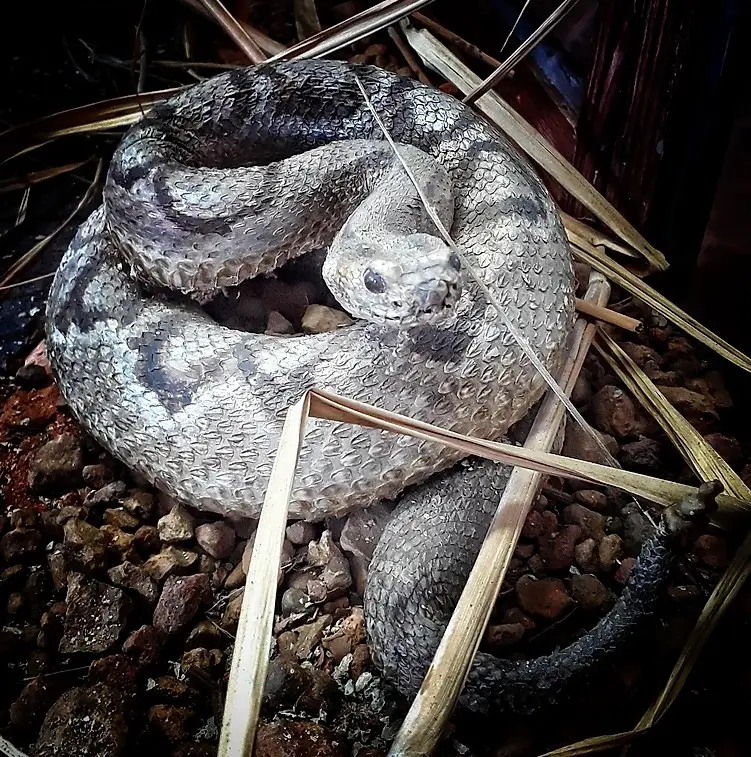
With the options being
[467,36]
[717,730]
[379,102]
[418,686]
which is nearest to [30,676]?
[418,686]

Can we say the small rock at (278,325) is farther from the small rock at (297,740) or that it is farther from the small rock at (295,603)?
the small rock at (297,740)

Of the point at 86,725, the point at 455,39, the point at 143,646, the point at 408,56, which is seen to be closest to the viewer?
the point at 86,725

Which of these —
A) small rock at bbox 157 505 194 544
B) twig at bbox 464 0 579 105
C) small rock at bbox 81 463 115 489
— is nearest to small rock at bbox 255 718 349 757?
small rock at bbox 157 505 194 544

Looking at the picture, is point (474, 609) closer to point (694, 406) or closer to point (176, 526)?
point (176, 526)

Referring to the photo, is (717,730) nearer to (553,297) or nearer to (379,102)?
(553,297)

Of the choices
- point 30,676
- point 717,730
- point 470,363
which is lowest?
point 717,730

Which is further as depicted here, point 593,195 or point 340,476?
point 593,195

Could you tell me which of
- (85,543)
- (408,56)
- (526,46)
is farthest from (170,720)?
(408,56)
